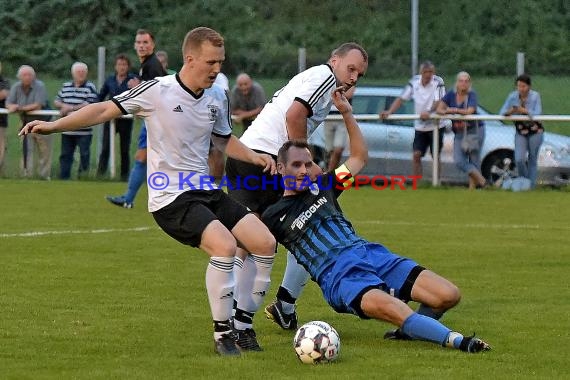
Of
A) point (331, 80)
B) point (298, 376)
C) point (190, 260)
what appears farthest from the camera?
point (190, 260)

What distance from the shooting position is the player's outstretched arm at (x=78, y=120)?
24.2 ft

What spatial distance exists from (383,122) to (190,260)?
392 inches

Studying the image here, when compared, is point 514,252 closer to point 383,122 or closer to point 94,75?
point 383,122

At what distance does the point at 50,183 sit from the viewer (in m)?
21.0

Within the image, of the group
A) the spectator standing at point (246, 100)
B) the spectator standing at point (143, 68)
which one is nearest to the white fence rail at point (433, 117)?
the spectator standing at point (246, 100)

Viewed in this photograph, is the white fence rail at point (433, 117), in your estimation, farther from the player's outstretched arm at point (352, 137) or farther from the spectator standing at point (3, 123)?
the player's outstretched arm at point (352, 137)

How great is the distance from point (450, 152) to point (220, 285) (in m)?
14.1

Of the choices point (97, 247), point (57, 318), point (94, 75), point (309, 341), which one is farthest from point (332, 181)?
point (94, 75)

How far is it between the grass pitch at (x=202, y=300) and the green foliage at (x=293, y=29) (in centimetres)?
1721

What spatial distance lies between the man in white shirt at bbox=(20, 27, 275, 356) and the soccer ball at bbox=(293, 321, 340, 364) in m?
0.41

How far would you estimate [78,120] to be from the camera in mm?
7426

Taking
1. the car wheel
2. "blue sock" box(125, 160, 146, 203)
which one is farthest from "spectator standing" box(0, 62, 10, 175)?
the car wheel

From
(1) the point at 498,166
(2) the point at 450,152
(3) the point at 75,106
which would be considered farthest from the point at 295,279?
(3) the point at 75,106

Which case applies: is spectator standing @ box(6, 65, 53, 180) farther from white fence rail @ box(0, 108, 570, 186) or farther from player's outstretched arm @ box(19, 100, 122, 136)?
player's outstretched arm @ box(19, 100, 122, 136)
